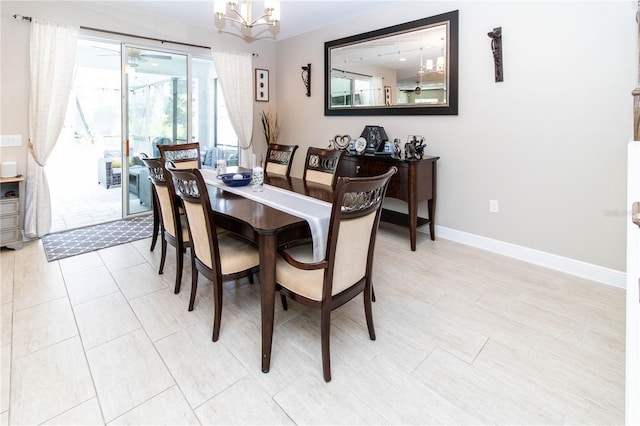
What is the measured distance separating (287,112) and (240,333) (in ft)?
14.0

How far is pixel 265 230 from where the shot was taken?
1.67 meters

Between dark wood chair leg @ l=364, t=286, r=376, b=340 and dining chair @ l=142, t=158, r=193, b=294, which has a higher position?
dining chair @ l=142, t=158, r=193, b=294

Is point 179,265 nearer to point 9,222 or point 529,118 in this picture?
point 9,222

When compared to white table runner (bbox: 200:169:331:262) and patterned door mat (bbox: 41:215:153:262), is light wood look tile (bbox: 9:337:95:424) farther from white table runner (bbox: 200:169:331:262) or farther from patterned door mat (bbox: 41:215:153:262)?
patterned door mat (bbox: 41:215:153:262)

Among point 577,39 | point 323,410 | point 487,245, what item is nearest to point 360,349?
point 323,410

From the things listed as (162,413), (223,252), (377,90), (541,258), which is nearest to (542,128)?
(541,258)

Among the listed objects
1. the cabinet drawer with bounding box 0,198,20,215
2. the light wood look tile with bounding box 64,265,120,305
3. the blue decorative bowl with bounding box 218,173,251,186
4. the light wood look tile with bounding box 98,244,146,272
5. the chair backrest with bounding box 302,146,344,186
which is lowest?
the light wood look tile with bounding box 64,265,120,305

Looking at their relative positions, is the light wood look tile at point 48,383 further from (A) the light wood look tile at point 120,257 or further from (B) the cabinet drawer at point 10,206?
(B) the cabinet drawer at point 10,206

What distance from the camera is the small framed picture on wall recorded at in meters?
5.54

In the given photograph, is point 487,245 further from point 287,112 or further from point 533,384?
point 287,112

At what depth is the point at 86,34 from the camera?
12.9ft

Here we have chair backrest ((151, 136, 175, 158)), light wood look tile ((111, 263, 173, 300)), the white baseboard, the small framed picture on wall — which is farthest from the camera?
the small framed picture on wall

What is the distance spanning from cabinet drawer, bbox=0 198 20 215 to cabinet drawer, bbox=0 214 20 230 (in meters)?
0.05

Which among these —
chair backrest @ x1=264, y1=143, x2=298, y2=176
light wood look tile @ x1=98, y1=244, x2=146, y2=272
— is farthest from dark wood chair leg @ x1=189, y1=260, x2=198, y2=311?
chair backrest @ x1=264, y1=143, x2=298, y2=176
